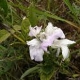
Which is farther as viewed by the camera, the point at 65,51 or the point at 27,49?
the point at 27,49

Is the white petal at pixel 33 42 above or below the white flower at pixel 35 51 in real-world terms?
above

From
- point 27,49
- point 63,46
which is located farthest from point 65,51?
point 27,49

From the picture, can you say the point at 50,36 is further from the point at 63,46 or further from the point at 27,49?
the point at 27,49

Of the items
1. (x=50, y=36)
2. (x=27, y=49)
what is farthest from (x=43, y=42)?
(x=27, y=49)

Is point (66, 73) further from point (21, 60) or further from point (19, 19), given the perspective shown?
point (19, 19)

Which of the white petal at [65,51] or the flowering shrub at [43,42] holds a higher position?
the flowering shrub at [43,42]

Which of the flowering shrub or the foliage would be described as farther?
the foliage

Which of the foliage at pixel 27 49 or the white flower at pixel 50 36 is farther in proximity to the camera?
the foliage at pixel 27 49

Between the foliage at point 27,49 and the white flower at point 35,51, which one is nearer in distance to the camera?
the white flower at point 35,51

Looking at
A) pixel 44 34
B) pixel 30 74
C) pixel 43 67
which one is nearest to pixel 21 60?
pixel 30 74
